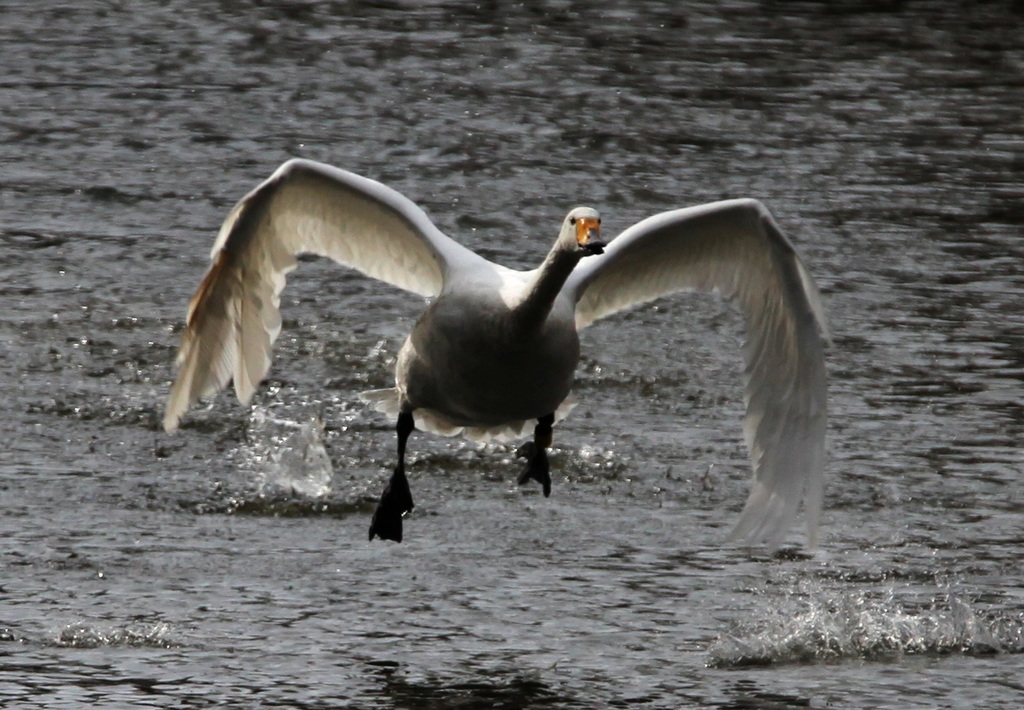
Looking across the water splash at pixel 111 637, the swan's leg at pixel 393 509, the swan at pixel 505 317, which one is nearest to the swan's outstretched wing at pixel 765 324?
the swan at pixel 505 317

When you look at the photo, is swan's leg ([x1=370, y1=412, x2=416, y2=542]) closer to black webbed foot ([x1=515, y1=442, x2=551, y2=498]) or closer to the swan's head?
black webbed foot ([x1=515, y1=442, x2=551, y2=498])

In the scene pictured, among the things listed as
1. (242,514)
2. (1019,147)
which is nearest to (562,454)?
(242,514)

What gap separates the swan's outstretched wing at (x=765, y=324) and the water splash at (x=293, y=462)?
1883 mm

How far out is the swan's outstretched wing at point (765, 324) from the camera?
8719 millimetres

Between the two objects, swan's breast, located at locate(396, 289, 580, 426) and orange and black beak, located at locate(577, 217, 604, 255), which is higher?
orange and black beak, located at locate(577, 217, 604, 255)

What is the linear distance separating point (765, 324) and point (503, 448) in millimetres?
2259

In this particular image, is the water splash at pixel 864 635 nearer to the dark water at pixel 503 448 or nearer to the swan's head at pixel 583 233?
the dark water at pixel 503 448

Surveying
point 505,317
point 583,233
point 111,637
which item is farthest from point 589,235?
point 111,637

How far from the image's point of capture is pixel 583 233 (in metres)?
7.78

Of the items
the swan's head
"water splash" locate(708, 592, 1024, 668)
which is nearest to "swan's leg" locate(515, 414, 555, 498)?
"water splash" locate(708, 592, 1024, 668)

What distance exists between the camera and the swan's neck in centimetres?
802

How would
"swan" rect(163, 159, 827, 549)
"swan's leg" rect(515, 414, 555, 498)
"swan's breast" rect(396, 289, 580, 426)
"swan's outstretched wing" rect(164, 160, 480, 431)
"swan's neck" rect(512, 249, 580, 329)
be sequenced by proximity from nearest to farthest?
"swan's neck" rect(512, 249, 580, 329) → "swan's breast" rect(396, 289, 580, 426) → "swan" rect(163, 159, 827, 549) → "swan's outstretched wing" rect(164, 160, 480, 431) → "swan's leg" rect(515, 414, 555, 498)

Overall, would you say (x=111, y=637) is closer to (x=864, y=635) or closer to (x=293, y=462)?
(x=293, y=462)

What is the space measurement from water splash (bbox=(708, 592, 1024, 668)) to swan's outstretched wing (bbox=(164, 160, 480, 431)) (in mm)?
1934
